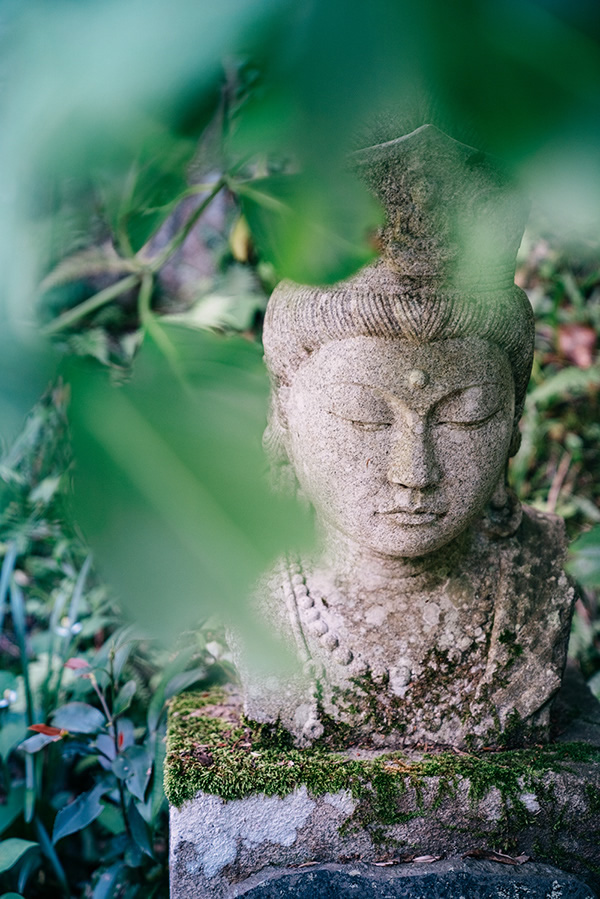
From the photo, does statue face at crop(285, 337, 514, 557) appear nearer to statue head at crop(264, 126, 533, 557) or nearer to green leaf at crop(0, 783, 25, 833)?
statue head at crop(264, 126, 533, 557)

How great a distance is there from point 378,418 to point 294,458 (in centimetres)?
27

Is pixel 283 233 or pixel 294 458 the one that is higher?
pixel 283 233

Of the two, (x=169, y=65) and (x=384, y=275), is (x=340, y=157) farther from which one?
(x=384, y=275)

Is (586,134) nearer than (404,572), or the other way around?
(586,134)

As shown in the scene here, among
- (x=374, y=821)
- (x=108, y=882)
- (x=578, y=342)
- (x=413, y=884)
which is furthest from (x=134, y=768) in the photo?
(x=578, y=342)

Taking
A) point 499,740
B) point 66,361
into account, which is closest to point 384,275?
point 499,740

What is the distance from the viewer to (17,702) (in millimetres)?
2551

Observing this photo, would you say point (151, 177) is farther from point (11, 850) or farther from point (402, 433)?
point (11, 850)

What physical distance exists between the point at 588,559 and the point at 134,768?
1313 millimetres

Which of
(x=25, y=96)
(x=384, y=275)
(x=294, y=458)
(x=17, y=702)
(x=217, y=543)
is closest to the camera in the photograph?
(x=217, y=543)

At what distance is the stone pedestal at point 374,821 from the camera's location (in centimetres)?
167

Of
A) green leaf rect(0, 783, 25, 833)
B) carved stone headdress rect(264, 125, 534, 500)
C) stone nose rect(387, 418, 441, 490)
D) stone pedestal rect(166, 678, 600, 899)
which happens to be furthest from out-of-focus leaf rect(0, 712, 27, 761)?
stone nose rect(387, 418, 441, 490)

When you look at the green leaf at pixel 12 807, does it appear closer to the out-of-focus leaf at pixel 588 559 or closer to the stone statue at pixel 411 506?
the stone statue at pixel 411 506

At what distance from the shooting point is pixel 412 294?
1502 mm
